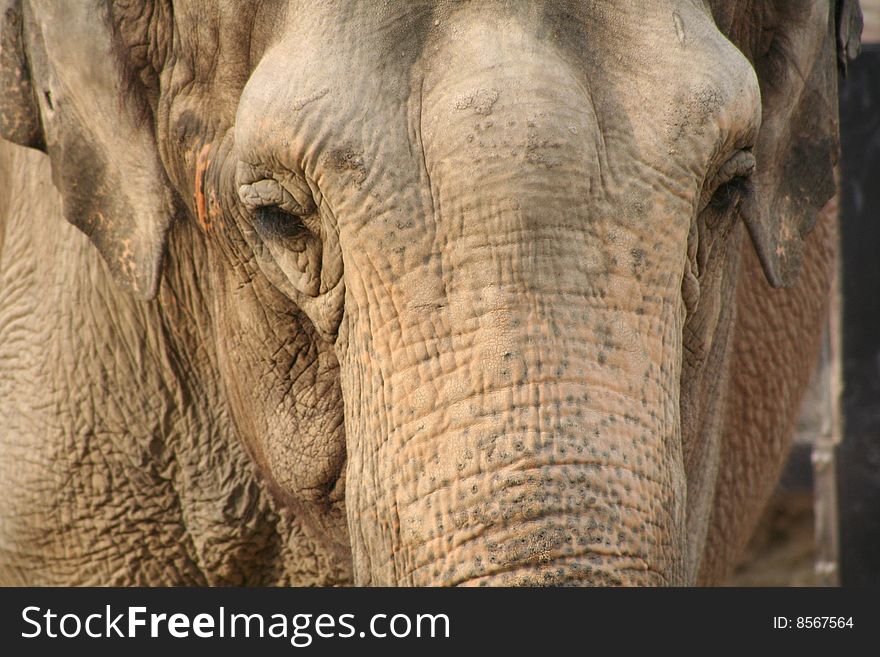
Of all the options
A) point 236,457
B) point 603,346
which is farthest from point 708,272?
point 236,457

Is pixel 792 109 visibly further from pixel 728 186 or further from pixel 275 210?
pixel 275 210

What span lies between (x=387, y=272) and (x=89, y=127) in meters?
0.66

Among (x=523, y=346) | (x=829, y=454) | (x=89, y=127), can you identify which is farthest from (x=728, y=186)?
(x=829, y=454)

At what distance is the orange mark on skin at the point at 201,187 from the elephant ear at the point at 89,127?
7 cm

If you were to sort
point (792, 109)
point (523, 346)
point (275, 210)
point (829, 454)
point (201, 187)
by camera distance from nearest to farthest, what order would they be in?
1. point (523, 346)
2. point (275, 210)
3. point (201, 187)
4. point (792, 109)
5. point (829, 454)

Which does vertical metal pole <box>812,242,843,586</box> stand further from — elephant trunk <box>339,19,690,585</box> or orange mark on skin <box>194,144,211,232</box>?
elephant trunk <box>339,19,690,585</box>

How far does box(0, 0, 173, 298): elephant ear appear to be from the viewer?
2.27 metres

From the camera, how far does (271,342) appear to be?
7.80 feet

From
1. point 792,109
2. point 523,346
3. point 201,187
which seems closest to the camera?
point 523,346

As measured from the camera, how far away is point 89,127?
2.33 metres

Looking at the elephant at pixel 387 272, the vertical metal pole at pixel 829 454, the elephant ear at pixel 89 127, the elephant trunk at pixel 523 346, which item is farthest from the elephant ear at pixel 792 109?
the vertical metal pole at pixel 829 454

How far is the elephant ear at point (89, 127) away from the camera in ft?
7.43

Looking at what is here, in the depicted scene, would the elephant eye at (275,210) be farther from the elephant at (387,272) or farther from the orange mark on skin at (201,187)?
the orange mark on skin at (201,187)

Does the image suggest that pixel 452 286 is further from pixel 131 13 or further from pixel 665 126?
pixel 131 13
